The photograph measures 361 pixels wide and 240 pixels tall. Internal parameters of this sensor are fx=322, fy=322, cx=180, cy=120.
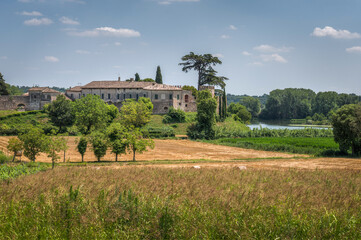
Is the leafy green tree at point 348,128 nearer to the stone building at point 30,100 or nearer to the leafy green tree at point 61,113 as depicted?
the leafy green tree at point 61,113

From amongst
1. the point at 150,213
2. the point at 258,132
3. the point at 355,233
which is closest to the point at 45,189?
the point at 150,213

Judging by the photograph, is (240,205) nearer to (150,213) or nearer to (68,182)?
(150,213)

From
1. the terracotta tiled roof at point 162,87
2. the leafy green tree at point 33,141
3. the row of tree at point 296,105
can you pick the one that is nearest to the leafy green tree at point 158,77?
the terracotta tiled roof at point 162,87

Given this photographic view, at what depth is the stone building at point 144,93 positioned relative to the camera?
248 feet

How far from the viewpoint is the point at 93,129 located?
50.7m

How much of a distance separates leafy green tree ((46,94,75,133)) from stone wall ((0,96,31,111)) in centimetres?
1631

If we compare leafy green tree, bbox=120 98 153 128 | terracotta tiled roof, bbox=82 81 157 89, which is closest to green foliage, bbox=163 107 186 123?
leafy green tree, bbox=120 98 153 128

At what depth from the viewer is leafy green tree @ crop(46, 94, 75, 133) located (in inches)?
2522

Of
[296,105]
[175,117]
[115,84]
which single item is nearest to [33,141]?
[175,117]

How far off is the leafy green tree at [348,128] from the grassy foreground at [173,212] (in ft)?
88.9

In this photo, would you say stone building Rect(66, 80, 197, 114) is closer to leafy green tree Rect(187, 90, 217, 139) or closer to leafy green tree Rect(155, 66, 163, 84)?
leafy green tree Rect(187, 90, 217, 139)

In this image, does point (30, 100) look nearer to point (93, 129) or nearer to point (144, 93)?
point (144, 93)

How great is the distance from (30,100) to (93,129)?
→ 35.6 metres

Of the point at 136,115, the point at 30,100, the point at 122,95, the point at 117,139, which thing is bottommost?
the point at 117,139
